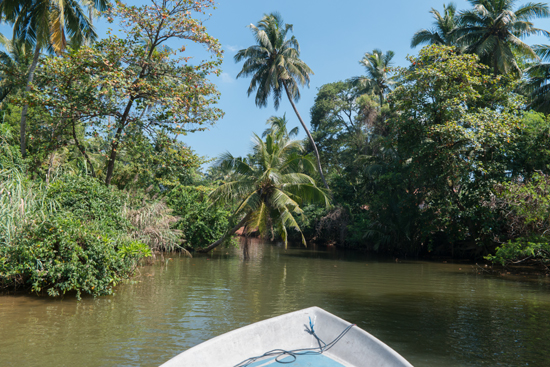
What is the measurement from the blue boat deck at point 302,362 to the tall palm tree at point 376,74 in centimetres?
2802

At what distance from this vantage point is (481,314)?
863 centimetres

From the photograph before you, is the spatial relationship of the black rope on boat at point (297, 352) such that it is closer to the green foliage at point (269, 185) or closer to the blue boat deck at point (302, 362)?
the blue boat deck at point (302, 362)

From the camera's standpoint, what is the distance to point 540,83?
22.9 metres

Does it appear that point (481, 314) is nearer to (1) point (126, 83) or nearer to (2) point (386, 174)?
(1) point (126, 83)

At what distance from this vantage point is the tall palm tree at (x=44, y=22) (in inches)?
584

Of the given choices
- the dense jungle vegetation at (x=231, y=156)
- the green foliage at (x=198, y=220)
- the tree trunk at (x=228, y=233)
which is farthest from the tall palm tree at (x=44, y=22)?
the tree trunk at (x=228, y=233)

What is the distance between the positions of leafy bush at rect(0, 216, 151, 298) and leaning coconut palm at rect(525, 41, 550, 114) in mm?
23895

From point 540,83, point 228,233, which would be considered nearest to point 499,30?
point 540,83

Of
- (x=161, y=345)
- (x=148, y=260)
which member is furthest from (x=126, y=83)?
(x=161, y=345)

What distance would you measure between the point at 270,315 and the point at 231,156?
11886 millimetres

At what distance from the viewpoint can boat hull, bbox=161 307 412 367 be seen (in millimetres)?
3971

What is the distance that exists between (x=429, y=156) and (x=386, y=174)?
4598 millimetres

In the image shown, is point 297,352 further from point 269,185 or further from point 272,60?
point 272,60

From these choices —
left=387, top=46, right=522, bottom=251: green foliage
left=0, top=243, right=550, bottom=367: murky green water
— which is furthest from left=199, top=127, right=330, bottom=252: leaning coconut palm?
left=387, top=46, right=522, bottom=251: green foliage
